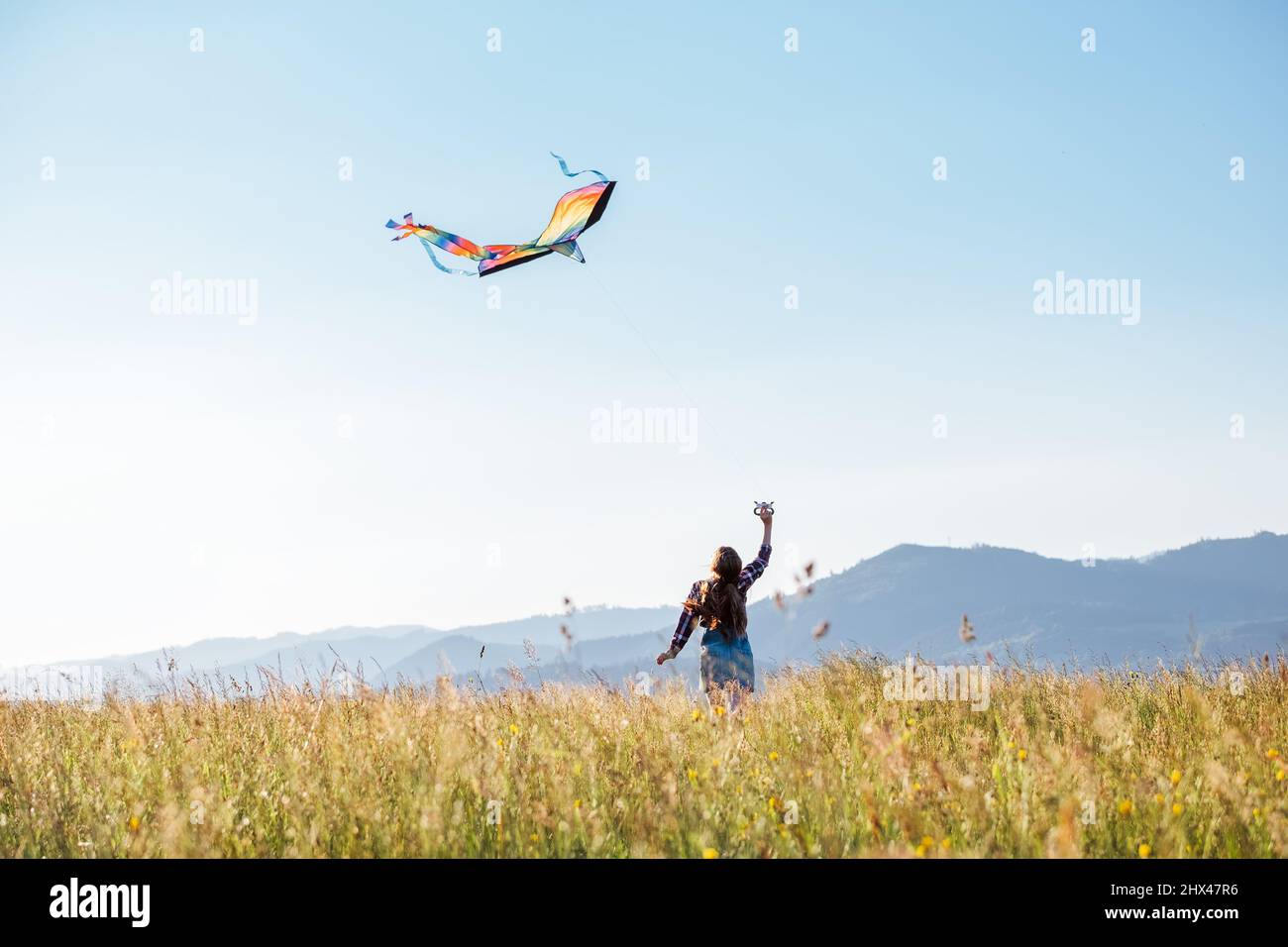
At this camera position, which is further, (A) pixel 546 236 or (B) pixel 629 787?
(A) pixel 546 236

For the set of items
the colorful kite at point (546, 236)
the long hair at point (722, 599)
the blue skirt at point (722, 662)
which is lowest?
the blue skirt at point (722, 662)

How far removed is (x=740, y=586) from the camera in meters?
8.91

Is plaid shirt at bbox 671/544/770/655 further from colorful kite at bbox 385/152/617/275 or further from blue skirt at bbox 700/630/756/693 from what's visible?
colorful kite at bbox 385/152/617/275

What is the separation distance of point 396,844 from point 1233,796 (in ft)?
10.7

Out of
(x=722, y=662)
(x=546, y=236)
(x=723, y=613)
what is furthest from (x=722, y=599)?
(x=546, y=236)

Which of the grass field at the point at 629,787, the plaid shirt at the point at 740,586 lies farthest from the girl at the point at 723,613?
the grass field at the point at 629,787

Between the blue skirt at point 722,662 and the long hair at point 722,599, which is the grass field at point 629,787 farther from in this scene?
the long hair at point 722,599

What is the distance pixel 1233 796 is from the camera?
3.93 metres

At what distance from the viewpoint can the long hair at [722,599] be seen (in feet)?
29.0

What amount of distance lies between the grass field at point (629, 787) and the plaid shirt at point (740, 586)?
8.61ft

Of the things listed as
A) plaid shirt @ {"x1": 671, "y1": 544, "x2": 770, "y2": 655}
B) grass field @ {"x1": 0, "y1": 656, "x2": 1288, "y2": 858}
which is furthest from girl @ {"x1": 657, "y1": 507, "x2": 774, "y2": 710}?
grass field @ {"x1": 0, "y1": 656, "x2": 1288, "y2": 858}

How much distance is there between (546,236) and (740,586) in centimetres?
347

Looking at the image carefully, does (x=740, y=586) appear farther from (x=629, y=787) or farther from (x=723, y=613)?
(x=629, y=787)

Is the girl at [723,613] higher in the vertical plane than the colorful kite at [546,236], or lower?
lower
